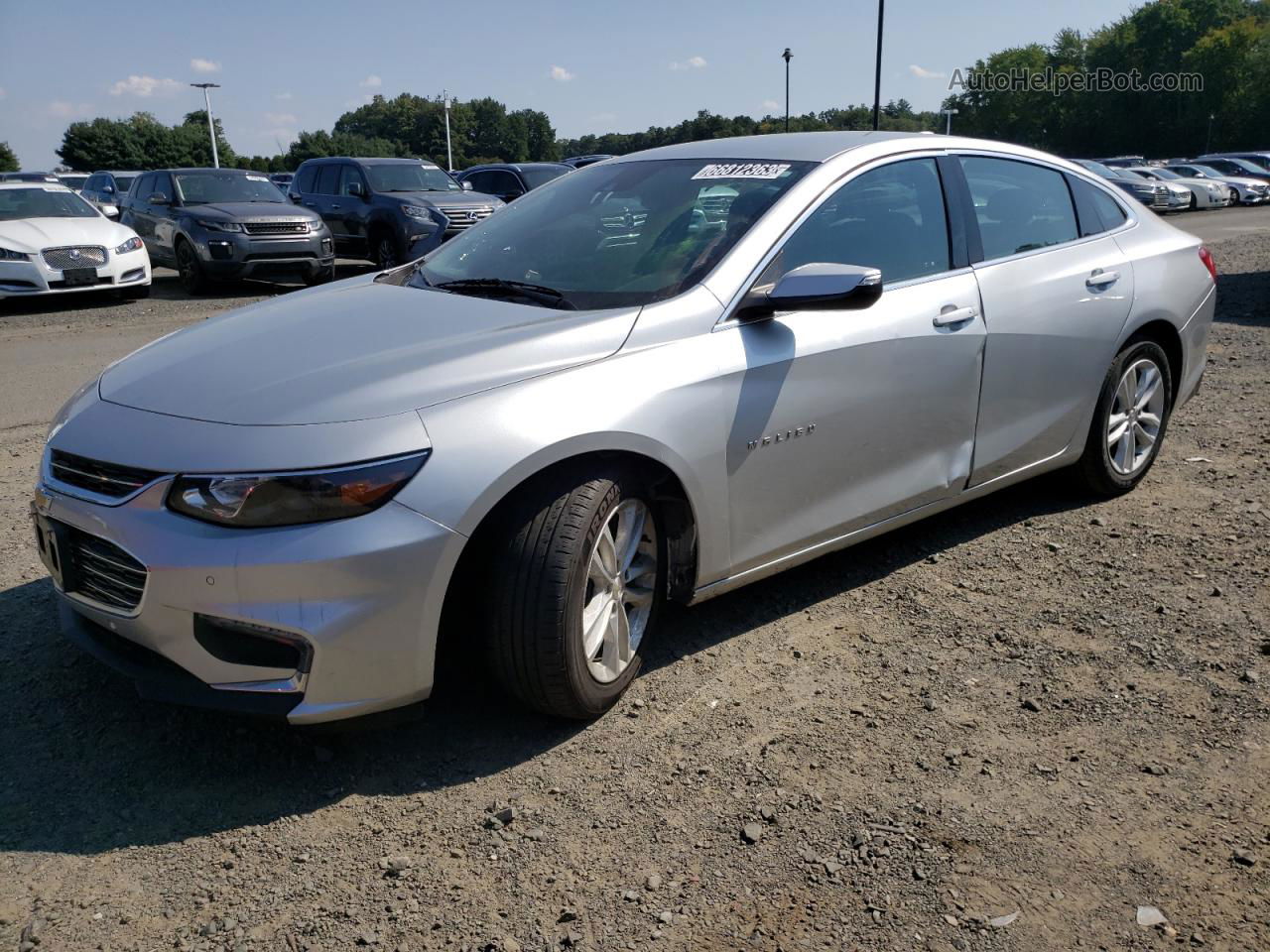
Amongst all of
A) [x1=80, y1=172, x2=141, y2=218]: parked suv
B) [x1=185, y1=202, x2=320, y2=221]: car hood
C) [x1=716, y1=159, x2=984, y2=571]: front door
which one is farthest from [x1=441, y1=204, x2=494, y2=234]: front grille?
[x1=716, y1=159, x2=984, y2=571]: front door

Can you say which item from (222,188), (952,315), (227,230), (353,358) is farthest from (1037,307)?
(222,188)

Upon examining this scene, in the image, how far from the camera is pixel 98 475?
2816mm

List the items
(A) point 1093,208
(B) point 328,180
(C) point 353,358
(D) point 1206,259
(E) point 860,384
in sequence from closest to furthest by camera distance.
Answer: (C) point 353,358 < (E) point 860,384 < (A) point 1093,208 < (D) point 1206,259 < (B) point 328,180

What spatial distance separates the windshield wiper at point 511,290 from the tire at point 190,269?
1136 centimetres

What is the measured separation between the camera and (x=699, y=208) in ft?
12.0

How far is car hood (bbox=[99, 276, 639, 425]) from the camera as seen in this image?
2.77 metres

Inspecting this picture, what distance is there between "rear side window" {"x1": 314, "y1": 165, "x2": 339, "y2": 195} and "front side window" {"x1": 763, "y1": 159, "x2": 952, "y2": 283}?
13.6m

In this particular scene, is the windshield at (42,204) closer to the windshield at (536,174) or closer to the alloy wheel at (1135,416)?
the windshield at (536,174)

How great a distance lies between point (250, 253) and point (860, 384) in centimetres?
1176

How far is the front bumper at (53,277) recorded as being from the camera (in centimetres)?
1206

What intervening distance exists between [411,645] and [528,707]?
1.54ft

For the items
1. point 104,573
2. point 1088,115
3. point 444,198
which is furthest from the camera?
point 1088,115

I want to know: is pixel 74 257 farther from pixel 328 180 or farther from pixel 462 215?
pixel 462 215

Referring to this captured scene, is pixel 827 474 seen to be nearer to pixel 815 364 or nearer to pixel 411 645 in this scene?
pixel 815 364
